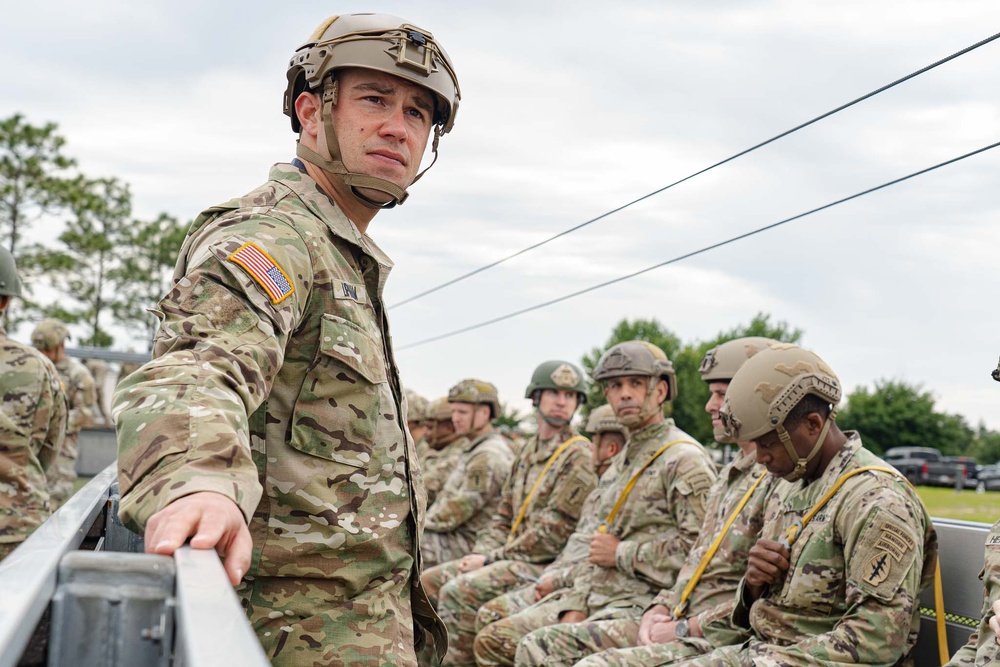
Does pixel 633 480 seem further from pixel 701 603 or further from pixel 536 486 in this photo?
pixel 536 486

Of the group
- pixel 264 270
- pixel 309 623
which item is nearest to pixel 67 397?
pixel 309 623

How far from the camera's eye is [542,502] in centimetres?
821

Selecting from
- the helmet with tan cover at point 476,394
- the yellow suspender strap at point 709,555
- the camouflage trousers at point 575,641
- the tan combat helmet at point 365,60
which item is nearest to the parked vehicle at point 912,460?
the helmet with tan cover at point 476,394

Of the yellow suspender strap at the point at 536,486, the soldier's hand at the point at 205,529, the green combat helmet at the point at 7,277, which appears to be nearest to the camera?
the soldier's hand at the point at 205,529

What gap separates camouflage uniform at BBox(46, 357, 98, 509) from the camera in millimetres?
10828

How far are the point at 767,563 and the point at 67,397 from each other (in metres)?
9.44

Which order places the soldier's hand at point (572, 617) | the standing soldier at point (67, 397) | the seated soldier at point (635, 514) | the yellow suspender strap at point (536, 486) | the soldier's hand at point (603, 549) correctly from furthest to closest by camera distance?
the standing soldier at point (67, 397) < the yellow suspender strap at point (536, 486) < the soldier's hand at point (572, 617) < the soldier's hand at point (603, 549) < the seated soldier at point (635, 514)

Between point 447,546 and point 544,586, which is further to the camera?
point 447,546

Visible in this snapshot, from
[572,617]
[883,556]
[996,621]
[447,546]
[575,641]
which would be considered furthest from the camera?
[447,546]

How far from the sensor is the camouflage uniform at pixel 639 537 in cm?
598

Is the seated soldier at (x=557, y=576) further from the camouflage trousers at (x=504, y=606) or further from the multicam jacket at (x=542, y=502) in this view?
the multicam jacket at (x=542, y=502)

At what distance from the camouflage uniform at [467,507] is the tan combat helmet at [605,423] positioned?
1.01 m

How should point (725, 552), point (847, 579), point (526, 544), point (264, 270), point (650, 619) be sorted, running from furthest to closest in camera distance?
point (526, 544) < point (650, 619) < point (725, 552) < point (847, 579) < point (264, 270)

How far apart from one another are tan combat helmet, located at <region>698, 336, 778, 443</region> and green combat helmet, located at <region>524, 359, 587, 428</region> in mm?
2778
